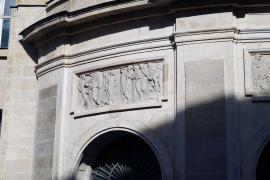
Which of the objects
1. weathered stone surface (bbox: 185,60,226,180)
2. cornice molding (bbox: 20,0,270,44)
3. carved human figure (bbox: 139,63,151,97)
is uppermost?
cornice molding (bbox: 20,0,270,44)

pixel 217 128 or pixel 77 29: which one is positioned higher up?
pixel 77 29

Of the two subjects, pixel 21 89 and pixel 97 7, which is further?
pixel 21 89

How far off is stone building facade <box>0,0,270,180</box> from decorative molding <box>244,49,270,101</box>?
22 millimetres

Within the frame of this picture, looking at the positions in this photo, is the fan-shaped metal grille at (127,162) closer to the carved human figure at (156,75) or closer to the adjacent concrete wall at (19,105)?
the carved human figure at (156,75)

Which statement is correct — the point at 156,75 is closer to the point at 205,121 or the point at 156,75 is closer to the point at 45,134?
the point at 205,121

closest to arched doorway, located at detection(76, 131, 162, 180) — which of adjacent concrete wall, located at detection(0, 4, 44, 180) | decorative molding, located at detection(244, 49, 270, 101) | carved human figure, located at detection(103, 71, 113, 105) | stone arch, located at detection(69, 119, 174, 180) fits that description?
stone arch, located at detection(69, 119, 174, 180)

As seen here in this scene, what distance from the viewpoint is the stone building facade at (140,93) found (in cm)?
1220

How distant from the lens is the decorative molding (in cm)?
1234

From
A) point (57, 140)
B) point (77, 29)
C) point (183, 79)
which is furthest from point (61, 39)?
point (183, 79)

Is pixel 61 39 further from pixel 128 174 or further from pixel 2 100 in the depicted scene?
pixel 128 174

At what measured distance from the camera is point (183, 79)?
12680 millimetres

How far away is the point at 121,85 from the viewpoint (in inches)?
543

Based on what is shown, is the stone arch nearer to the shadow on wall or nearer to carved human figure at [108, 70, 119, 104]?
the shadow on wall

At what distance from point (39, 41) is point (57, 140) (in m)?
3.09
